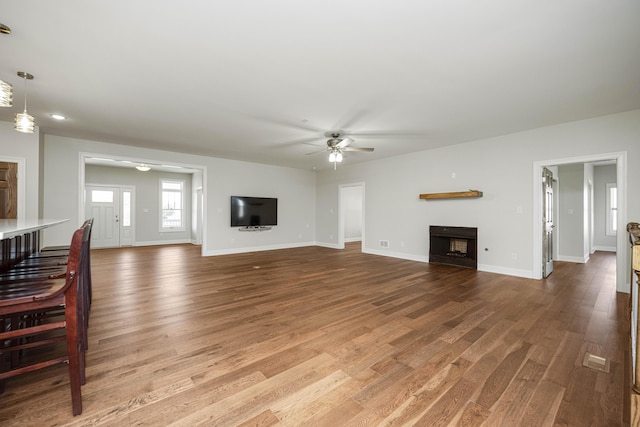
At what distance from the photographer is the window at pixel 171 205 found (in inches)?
383

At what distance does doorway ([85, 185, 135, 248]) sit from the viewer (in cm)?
866

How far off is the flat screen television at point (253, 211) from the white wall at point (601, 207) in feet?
31.8

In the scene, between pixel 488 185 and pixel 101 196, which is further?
pixel 101 196

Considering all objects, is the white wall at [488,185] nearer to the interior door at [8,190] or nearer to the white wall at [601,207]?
the white wall at [601,207]

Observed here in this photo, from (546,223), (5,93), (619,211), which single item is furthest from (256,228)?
(619,211)

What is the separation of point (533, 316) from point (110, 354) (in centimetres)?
420

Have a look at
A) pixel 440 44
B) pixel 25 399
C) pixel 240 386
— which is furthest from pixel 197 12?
pixel 25 399

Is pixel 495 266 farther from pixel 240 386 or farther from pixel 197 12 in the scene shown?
pixel 197 12

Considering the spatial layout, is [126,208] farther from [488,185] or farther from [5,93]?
[488,185]

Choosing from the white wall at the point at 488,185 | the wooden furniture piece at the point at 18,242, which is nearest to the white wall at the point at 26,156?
the wooden furniture piece at the point at 18,242

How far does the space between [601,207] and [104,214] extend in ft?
50.6

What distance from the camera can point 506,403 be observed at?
1.69 m

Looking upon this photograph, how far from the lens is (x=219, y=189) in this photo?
738 cm

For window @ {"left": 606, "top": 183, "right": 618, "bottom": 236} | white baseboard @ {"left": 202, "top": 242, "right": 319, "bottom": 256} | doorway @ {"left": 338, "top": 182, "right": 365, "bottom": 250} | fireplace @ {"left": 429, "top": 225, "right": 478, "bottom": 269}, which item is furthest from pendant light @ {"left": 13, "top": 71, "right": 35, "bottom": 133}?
window @ {"left": 606, "top": 183, "right": 618, "bottom": 236}
